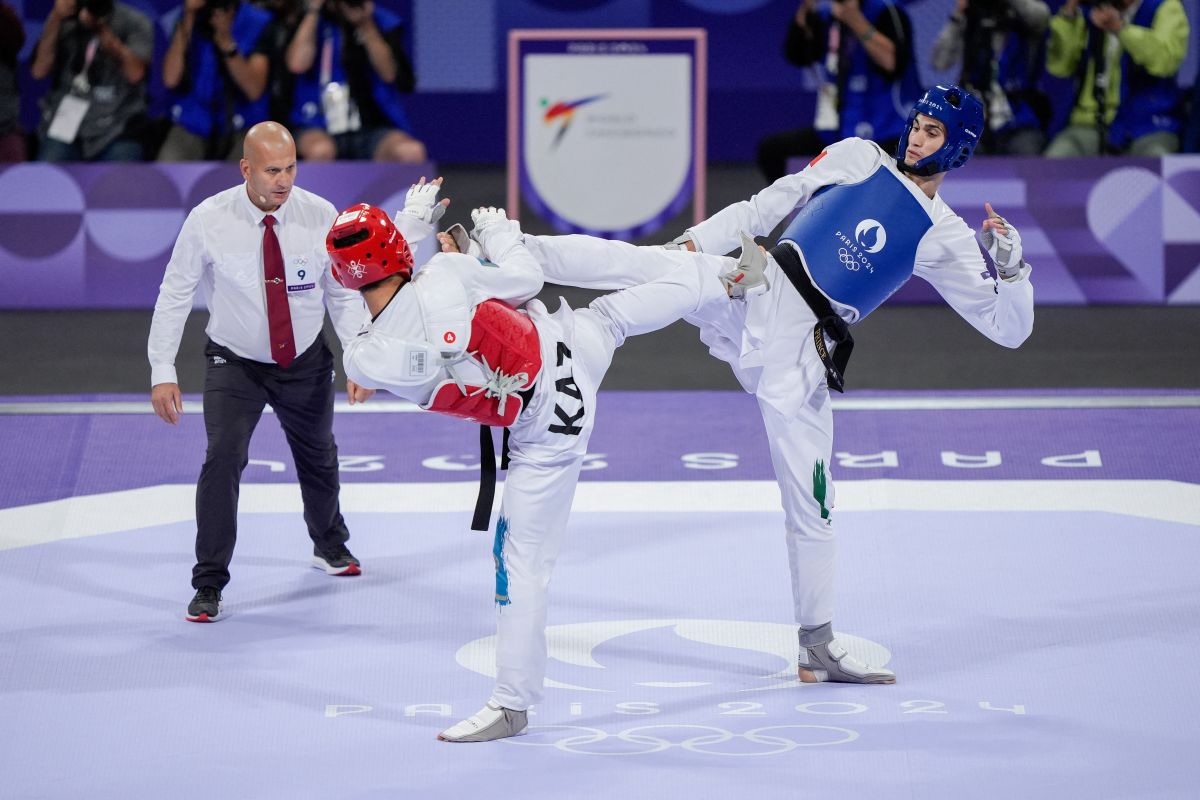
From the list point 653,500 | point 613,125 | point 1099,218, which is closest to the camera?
point 653,500

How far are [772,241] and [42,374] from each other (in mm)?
5233

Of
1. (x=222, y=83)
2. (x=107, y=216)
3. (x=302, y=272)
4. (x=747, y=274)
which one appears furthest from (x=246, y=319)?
(x=222, y=83)

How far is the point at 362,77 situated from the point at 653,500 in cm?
509

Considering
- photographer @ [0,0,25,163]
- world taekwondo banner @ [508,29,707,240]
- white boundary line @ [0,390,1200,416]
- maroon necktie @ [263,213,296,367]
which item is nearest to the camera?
maroon necktie @ [263,213,296,367]

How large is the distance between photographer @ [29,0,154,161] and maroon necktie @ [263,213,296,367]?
218 inches

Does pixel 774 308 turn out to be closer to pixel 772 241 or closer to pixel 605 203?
pixel 605 203

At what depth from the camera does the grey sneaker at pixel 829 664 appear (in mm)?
5074

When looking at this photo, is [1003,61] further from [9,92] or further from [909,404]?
[9,92]

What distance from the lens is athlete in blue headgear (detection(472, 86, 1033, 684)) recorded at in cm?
507

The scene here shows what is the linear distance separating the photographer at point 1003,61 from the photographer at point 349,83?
12.3ft

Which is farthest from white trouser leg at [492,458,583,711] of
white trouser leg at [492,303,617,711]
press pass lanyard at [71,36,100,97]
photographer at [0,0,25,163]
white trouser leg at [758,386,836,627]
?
photographer at [0,0,25,163]

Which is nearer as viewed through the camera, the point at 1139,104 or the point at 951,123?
Result: the point at 951,123

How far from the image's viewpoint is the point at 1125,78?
1091cm

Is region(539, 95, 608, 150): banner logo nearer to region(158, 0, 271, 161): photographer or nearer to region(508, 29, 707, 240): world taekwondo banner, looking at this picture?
region(508, 29, 707, 240): world taekwondo banner
